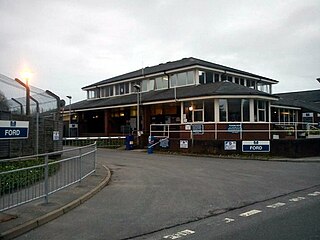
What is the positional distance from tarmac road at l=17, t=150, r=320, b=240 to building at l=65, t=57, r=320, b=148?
9967mm

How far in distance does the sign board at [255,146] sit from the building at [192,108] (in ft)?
4.58

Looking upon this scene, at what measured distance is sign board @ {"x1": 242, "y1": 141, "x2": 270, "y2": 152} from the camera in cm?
2270

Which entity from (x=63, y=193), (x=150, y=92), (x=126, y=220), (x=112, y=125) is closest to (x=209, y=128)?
(x=150, y=92)

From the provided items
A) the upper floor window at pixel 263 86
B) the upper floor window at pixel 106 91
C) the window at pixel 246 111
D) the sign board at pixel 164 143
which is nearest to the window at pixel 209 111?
the window at pixel 246 111

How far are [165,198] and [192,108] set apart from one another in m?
18.9

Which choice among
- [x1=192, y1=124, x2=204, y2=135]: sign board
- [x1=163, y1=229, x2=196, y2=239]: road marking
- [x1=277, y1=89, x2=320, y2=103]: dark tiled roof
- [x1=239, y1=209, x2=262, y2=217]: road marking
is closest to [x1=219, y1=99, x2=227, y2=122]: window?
[x1=192, y1=124, x2=204, y2=135]: sign board

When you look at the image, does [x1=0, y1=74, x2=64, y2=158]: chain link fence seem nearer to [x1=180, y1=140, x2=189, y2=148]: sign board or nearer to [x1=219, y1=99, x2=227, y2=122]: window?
[x1=180, y1=140, x2=189, y2=148]: sign board

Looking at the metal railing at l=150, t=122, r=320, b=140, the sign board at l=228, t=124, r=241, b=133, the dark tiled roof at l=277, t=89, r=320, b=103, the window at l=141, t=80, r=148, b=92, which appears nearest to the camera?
the sign board at l=228, t=124, r=241, b=133

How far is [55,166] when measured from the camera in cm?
952

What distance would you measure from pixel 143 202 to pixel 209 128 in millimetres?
17866

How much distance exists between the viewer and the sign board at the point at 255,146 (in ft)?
74.5

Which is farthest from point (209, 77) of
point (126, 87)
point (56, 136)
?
point (56, 136)

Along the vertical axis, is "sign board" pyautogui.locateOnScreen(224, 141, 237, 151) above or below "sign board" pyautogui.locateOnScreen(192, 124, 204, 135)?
below

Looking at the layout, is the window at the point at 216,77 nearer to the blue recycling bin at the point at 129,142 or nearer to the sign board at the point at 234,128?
the sign board at the point at 234,128
